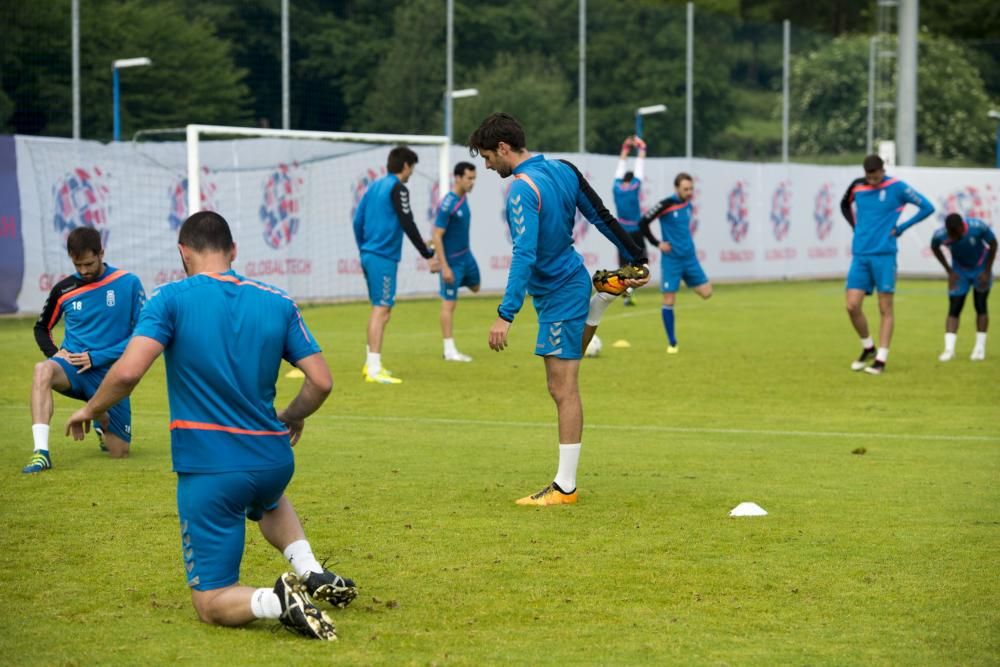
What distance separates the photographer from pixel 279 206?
26.2 metres

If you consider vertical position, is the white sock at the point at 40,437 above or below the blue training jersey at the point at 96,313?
below

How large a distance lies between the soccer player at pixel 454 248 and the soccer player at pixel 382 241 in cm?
127

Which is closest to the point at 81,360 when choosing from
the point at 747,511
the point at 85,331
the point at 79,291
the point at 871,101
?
the point at 85,331

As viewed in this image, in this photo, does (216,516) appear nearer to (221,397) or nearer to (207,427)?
(207,427)

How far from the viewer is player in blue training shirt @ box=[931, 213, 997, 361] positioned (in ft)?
59.1

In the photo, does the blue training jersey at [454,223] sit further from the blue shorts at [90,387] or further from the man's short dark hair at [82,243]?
the man's short dark hair at [82,243]

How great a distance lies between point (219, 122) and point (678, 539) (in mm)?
31232

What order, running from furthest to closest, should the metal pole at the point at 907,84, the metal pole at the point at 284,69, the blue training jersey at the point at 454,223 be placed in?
the metal pole at the point at 907,84
the metal pole at the point at 284,69
the blue training jersey at the point at 454,223

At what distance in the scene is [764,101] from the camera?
203 ft

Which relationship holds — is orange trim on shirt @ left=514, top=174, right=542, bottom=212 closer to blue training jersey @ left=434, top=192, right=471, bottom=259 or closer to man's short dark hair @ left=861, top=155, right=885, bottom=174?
blue training jersey @ left=434, top=192, right=471, bottom=259

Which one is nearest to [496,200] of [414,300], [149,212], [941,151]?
[414,300]

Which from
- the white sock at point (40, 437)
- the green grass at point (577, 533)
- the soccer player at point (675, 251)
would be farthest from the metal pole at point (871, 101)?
the white sock at point (40, 437)

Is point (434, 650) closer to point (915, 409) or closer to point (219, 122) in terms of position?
point (915, 409)

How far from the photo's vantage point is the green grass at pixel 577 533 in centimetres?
575
